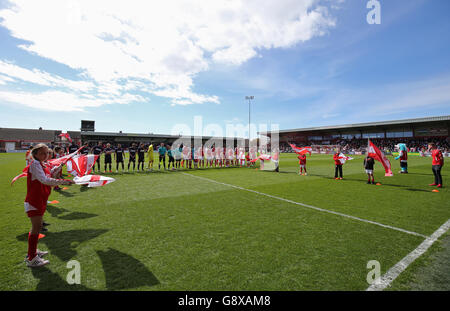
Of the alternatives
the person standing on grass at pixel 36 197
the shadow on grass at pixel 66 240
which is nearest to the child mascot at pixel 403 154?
the shadow on grass at pixel 66 240

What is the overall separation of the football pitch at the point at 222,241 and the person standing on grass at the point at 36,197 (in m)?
0.21

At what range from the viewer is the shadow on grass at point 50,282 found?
8.88 feet

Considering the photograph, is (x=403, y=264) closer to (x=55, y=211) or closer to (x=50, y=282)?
(x=50, y=282)

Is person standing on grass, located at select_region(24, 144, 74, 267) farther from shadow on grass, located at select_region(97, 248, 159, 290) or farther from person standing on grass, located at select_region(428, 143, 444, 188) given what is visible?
person standing on grass, located at select_region(428, 143, 444, 188)

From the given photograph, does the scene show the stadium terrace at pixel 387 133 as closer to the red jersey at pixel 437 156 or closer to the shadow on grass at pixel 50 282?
the red jersey at pixel 437 156

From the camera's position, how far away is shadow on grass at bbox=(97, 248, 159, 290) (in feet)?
9.05

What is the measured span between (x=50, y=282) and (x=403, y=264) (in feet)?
18.1

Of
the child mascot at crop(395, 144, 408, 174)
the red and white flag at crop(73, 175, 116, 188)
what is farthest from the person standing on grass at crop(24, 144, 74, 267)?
the child mascot at crop(395, 144, 408, 174)

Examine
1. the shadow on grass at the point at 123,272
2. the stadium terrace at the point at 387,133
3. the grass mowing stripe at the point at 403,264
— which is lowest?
the grass mowing stripe at the point at 403,264

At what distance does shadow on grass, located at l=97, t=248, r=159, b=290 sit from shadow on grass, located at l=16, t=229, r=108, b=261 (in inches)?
24.1

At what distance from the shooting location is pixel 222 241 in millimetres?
4031

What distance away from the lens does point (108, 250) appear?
3686mm
